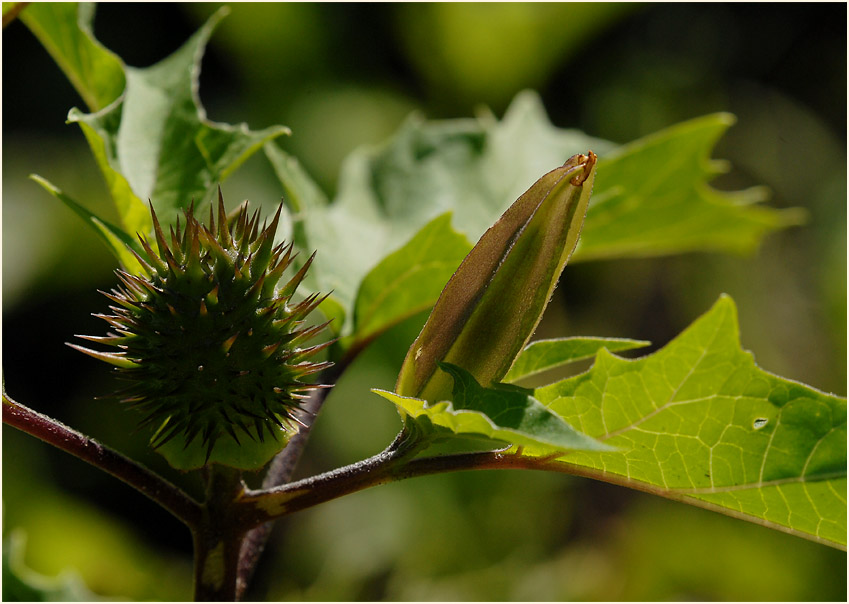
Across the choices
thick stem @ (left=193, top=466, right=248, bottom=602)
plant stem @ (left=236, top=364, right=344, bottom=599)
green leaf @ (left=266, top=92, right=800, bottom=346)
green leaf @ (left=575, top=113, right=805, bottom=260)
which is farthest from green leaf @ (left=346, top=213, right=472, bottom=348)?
thick stem @ (left=193, top=466, right=248, bottom=602)

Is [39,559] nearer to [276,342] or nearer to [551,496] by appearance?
[551,496]

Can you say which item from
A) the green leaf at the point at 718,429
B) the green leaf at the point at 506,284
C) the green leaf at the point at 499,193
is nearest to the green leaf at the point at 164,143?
the green leaf at the point at 499,193

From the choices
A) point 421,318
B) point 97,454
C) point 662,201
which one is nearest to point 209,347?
point 97,454

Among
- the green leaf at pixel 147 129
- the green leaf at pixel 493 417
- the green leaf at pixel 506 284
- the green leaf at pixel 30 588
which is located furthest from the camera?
the green leaf at pixel 30 588

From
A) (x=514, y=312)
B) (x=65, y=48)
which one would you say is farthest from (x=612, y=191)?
(x=65, y=48)

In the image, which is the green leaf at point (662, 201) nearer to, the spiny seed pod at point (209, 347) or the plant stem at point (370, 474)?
the plant stem at point (370, 474)

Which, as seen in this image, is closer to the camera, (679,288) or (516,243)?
(516,243)

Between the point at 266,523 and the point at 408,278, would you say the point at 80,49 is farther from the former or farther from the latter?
the point at 266,523

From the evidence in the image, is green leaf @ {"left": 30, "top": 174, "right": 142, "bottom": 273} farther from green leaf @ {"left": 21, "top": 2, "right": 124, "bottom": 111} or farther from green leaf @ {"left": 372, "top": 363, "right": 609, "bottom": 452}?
green leaf @ {"left": 372, "top": 363, "right": 609, "bottom": 452}
